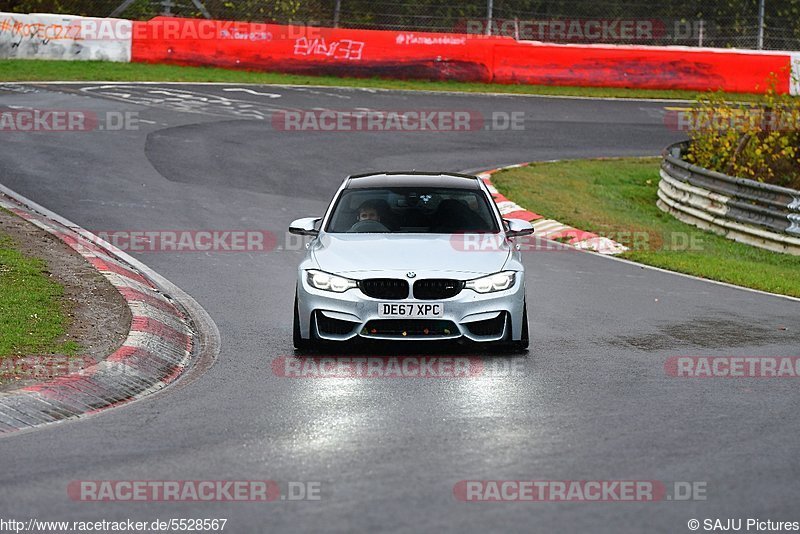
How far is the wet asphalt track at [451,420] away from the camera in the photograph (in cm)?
657

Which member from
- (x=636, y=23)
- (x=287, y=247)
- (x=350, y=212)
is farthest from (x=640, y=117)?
(x=350, y=212)

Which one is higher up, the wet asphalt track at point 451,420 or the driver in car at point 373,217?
the driver in car at point 373,217

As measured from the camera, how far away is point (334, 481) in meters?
7.00

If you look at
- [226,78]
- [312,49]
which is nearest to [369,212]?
[226,78]

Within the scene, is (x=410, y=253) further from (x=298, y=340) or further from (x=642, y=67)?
(x=642, y=67)

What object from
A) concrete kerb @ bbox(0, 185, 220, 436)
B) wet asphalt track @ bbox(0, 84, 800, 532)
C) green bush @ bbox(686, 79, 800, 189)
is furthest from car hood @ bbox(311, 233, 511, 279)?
green bush @ bbox(686, 79, 800, 189)

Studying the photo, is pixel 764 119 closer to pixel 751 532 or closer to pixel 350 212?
pixel 350 212

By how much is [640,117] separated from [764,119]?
9.32m
